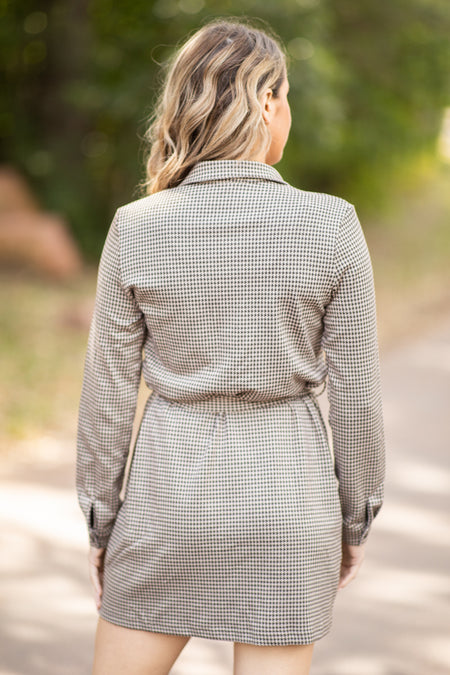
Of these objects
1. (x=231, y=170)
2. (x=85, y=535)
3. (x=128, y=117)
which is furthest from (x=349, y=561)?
(x=128, y=117)

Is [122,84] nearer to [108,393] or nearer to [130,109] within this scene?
[130,109]

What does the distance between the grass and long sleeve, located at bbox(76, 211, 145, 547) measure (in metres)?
3.60

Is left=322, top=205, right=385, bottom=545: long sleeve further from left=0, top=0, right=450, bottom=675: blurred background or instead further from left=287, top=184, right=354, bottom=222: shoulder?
left=0, top=0, right=450, bottom=675: blurred background

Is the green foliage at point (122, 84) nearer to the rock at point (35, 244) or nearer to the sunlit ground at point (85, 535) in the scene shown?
the rock at point (35, 244)

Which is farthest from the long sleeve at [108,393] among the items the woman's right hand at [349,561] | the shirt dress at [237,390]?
the woman's right hand at [349,561]

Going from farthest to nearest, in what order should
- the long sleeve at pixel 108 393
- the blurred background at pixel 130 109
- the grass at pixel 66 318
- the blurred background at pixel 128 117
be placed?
the blurred background at pixel 130 109 → the blurred background at pixel 128 117 → the grass at pixel 66 318 → the long sleeve at pixel 108 393

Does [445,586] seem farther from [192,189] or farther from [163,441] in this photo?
[192,189]

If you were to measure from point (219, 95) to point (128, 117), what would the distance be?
10.6 m

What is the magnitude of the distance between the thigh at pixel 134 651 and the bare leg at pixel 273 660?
0.50 ft

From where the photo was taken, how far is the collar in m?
1.66

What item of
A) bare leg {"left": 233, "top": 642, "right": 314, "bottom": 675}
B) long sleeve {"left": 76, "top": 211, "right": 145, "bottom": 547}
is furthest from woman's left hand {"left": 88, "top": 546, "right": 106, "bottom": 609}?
bare leg {"left": 233, "top": 642, "right": 314, "bottom": 675}

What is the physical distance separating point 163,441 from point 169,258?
401 millimetres

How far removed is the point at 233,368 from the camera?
5.42 feet

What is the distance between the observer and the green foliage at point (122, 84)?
11750 millimetres
